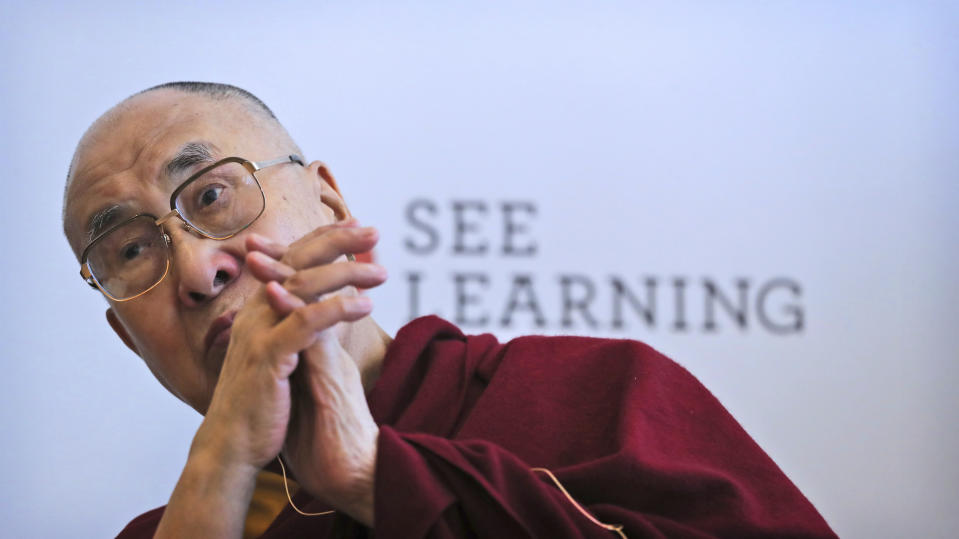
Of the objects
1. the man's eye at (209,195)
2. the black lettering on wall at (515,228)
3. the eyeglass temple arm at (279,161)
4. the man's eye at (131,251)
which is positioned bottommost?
the black lettering on wall at (515,228)

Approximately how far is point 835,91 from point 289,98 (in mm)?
1667

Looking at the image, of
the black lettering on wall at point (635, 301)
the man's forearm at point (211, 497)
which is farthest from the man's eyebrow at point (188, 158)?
the black lettering on wall at point (635, 301)

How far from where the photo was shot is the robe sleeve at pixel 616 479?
1.06 m

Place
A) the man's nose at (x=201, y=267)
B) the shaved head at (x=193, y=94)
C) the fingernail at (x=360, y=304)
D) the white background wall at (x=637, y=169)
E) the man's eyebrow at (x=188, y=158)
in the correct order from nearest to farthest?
the fingernail at (x=360, y=304) < the man's nose at (x=201, y=267) < the man's eyebrow at (x=188, y=158) < the shaved head at (x=193, y=94) < the white background wall at (x=637, y=169)

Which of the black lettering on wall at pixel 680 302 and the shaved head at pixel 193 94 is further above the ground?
the shaved head at pixel 193 94

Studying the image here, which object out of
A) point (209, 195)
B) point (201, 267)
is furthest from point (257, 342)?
point (209, 195)

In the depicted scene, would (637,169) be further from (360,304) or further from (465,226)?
(360,304)

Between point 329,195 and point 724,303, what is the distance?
5.10 feet

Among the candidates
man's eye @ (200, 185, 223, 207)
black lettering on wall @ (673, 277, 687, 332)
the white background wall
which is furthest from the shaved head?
black lettering on wall @ (673, 277, 687, 332)

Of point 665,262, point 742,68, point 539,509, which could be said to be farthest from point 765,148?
point 539,509

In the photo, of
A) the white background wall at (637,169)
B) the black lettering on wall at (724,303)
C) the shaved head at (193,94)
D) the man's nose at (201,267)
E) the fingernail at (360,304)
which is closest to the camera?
the fingernail at (360,304)

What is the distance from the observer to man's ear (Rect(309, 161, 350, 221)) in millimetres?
1682

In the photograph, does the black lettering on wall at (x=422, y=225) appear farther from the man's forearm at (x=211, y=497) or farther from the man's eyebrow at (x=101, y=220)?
the man's forearm at (x=211, y=497)

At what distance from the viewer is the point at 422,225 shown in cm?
282
